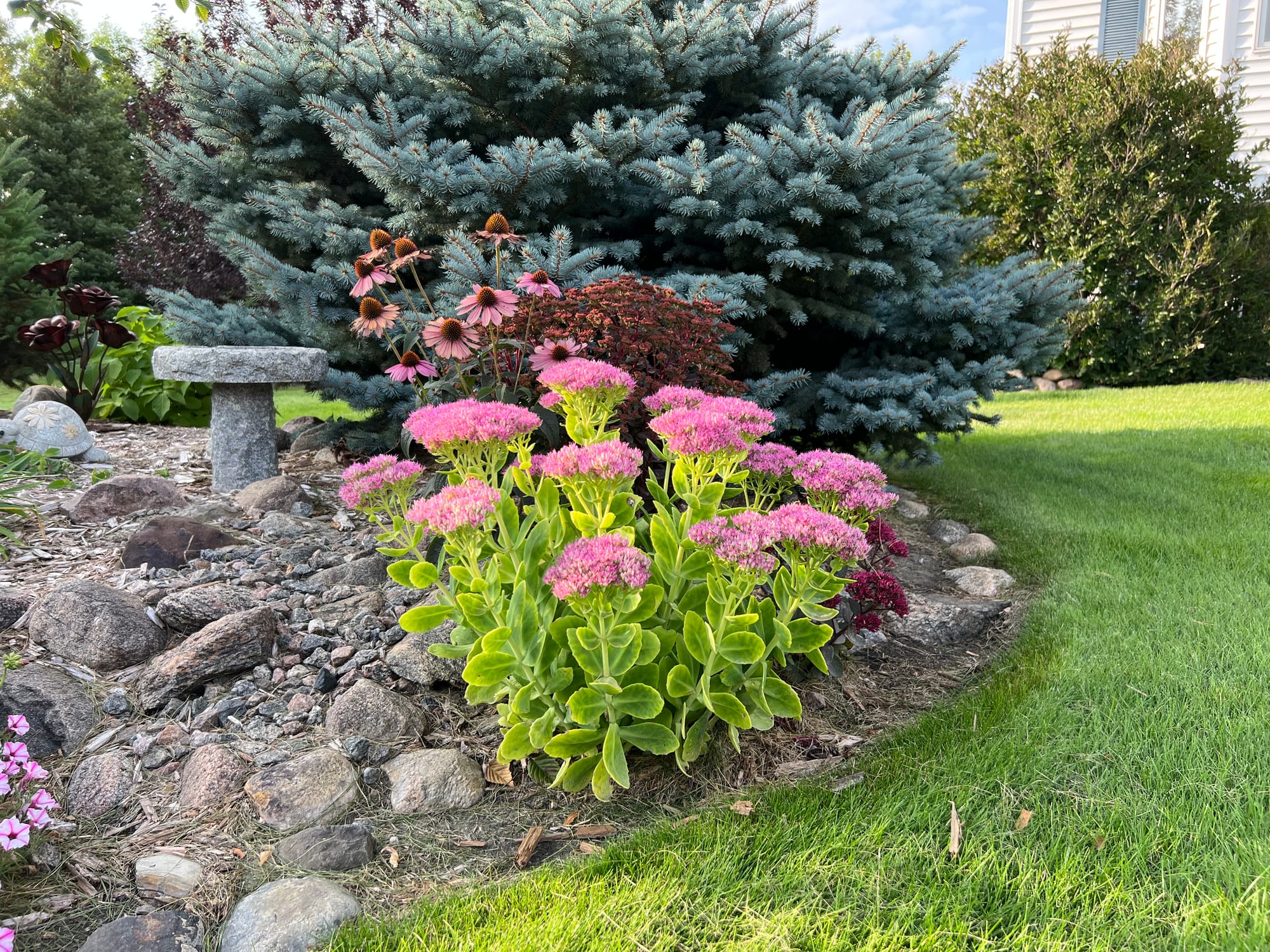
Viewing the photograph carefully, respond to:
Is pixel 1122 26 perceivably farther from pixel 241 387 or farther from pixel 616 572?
pixel 616 572

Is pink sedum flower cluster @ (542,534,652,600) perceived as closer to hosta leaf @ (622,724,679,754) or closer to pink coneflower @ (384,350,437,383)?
hosta leaf @ (622,724,679,754)

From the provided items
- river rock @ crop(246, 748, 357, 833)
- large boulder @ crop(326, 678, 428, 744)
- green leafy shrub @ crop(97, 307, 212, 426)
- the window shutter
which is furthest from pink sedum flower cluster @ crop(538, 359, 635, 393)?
the window shutter

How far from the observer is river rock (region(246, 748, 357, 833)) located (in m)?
2.04

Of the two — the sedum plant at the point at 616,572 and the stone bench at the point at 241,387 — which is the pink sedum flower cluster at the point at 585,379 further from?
the stone bench at the point at 241,387

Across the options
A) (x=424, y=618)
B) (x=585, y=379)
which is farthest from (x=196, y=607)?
(x=585, y=379)

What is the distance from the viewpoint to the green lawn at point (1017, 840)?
1612 mm

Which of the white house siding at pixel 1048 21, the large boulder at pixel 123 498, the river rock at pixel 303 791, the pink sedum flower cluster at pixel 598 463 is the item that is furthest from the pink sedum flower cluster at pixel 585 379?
the white house siding at pixel 1048 21

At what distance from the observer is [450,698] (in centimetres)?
253

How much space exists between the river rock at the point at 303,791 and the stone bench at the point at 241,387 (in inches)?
94.9

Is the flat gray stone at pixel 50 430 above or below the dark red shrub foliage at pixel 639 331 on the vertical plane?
below

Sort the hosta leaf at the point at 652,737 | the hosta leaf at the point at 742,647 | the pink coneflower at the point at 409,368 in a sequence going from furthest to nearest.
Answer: the pink coneflower at the point at 409,368, the hosta leaf at the point at 652,737, the hosta leaf at the point at 742,647

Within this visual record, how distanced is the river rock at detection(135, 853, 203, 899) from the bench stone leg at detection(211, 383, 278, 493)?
269 cm

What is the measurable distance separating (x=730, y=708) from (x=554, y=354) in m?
1.47

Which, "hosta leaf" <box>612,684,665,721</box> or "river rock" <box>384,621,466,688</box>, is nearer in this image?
"hosta leaf" <box>612,684,665,721</box>
